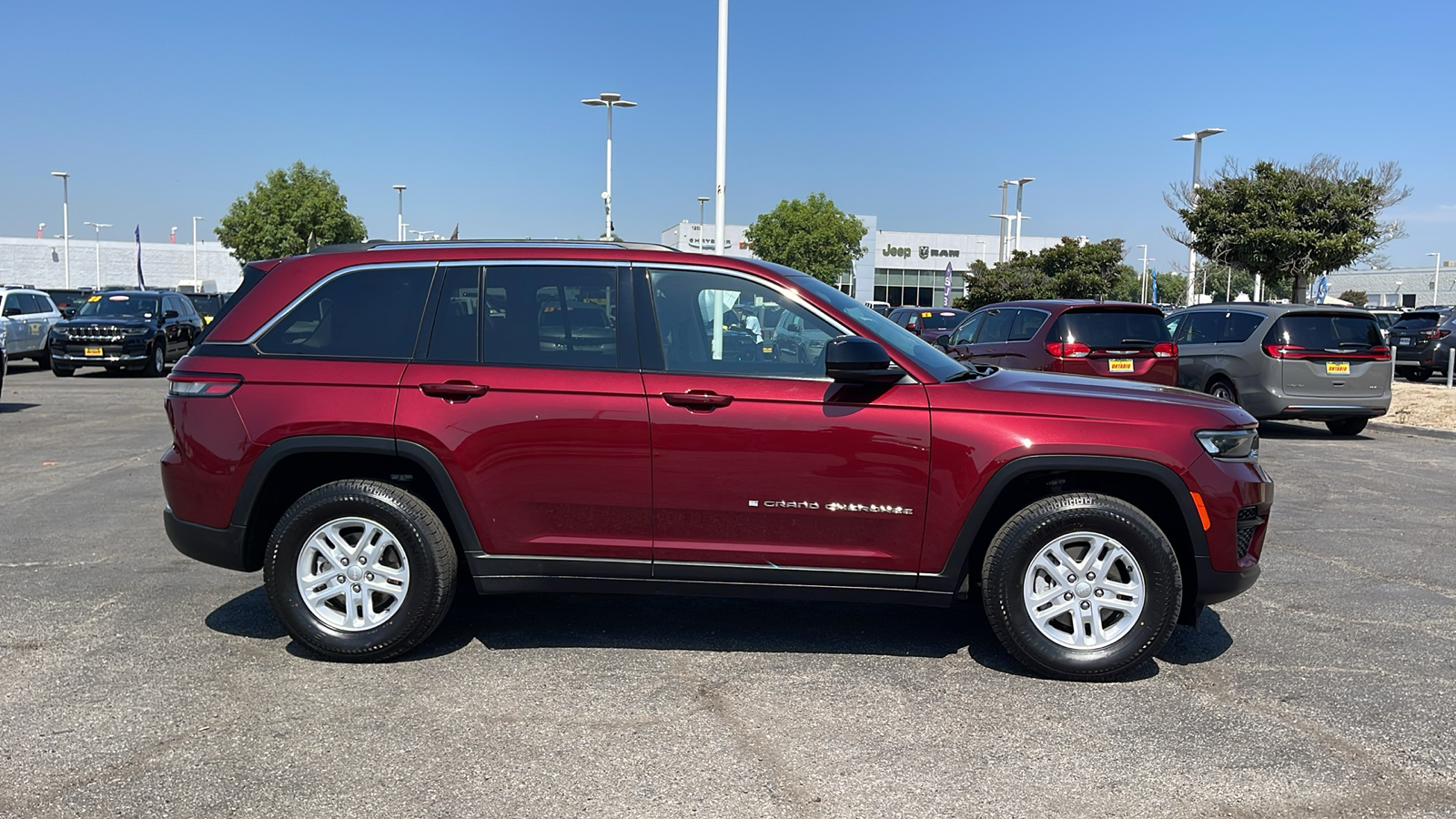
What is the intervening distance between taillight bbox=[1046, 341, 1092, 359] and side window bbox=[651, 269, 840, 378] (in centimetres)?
807

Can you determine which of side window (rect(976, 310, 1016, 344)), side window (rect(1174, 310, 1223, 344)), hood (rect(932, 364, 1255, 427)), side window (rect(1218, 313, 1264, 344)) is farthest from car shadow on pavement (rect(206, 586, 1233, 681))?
side window (rect(1174, 310, 1223, 344))

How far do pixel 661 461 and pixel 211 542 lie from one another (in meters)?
2.03

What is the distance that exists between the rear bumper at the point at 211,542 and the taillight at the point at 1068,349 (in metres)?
9.27

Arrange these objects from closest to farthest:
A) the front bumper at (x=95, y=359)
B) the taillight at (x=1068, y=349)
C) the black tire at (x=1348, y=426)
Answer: the taillight at (x=1068, y=349)
the black tire at (x=1348, y=426)
the front bumper at (x=95, y=359)

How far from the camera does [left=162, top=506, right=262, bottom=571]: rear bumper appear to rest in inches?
192

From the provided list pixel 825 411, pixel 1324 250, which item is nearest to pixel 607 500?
pixel 825 411

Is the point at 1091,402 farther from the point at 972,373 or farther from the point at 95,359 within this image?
the point at 95,359

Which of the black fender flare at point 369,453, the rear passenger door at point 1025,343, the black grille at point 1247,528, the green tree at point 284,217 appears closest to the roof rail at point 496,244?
the black fender flare at point 369,453

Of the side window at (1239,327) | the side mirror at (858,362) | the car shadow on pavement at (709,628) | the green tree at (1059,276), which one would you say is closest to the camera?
the side mirror at (858,362)

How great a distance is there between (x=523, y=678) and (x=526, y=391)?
1191 mm

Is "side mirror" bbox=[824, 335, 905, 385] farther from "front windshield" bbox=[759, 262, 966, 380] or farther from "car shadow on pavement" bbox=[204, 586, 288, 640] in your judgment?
"car shadow on pavement" bbox=[204, 586, 288, 640]

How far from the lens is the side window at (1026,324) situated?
41.5 ft

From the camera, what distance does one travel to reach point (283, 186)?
60250 mm

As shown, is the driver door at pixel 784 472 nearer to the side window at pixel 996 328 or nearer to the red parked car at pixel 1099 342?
the red parked car at pixel 1099 342
